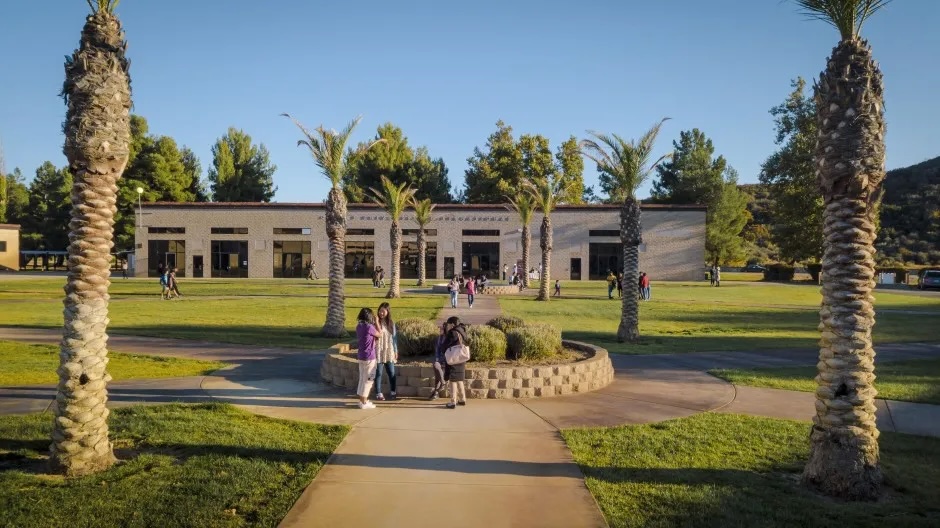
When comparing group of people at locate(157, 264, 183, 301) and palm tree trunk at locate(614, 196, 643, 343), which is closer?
Result: palm tree trunk at locate(614, 196, 643, 343)

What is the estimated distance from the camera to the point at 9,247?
229 ft

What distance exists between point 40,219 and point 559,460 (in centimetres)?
9591

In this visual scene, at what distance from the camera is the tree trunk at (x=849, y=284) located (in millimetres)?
6285

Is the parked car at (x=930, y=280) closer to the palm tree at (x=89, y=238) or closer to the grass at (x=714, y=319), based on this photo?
the grass at (x=714, y=319)

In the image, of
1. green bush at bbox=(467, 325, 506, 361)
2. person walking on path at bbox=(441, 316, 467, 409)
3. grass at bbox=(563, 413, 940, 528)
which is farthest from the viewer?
green bush at bbox=(467, 325, 506, 361)

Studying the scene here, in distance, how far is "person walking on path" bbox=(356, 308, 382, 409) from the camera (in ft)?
30.9

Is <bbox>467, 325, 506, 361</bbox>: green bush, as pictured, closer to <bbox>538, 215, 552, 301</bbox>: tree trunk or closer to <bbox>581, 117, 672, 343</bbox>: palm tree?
<bbox>581, 117, 672, 343</bbox>: palm tree

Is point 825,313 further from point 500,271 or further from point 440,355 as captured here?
point 500,271

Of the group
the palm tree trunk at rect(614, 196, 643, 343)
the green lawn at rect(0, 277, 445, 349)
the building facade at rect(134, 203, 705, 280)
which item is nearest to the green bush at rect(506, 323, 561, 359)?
the green lawn at rect(0, 277, 445, 349)

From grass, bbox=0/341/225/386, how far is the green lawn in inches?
128

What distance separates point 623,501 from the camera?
591cm

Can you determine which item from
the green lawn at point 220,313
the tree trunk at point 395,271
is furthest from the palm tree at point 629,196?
the tree trunk at point 395,271

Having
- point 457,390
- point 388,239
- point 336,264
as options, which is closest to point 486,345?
point 457,390

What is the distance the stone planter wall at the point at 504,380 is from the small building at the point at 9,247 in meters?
74.4
